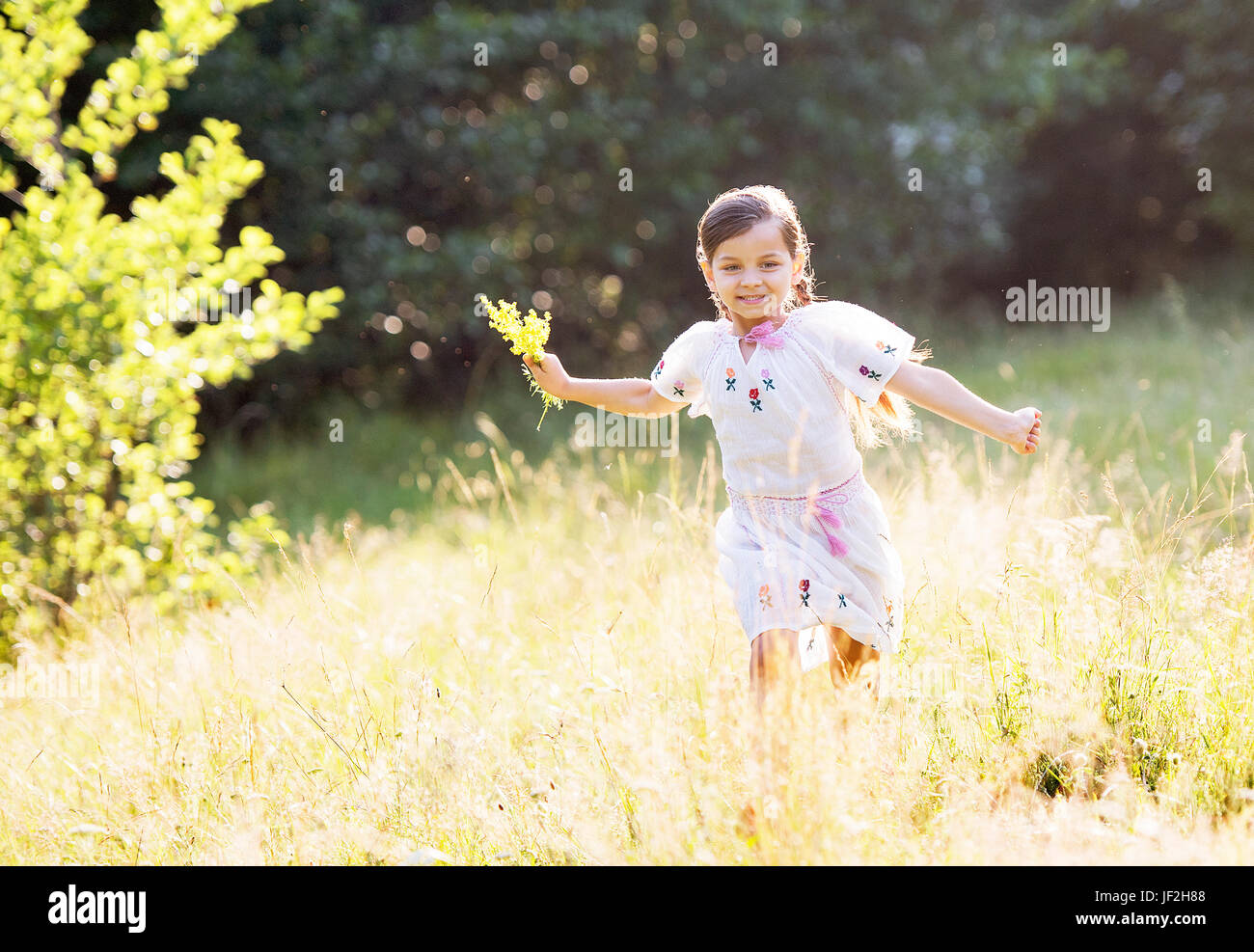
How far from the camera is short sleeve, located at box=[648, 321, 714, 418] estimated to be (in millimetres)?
3186

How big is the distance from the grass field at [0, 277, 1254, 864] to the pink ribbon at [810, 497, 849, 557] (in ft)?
1.07

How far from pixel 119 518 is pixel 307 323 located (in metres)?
1.29

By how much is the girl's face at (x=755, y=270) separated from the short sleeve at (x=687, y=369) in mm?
179

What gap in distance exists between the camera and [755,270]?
2996 millimetres

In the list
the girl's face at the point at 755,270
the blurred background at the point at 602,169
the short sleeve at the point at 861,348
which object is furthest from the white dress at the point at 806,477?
the blurred background at the point at 602,169

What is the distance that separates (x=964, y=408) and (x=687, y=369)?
0.83 meters

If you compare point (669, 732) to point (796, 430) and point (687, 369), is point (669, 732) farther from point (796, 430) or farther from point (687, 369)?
point (687, 369)

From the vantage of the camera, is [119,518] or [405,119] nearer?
[119,518]

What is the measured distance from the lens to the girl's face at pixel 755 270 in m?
2.98

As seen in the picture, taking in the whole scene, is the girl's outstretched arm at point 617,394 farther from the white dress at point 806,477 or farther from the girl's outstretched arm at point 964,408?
the girl's outstretched arm at point 964,408

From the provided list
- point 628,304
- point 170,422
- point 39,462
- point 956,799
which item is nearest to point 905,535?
point 956,799

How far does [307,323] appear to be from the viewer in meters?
5.27

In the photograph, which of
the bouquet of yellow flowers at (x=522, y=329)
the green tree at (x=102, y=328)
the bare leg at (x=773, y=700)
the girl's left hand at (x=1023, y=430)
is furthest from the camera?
the green tree at (x=102, y=328)

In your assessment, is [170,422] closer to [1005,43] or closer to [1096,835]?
[1096,835]
